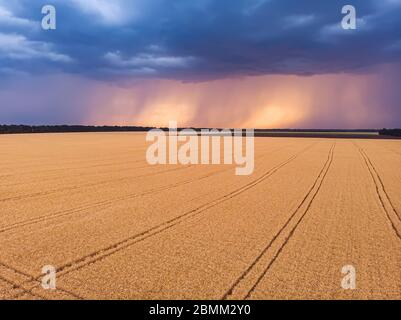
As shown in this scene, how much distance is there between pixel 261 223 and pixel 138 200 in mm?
3032

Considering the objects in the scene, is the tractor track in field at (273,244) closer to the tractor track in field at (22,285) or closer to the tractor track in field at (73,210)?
the tractor track in field at (22,285)

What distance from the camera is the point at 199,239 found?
17.2ft

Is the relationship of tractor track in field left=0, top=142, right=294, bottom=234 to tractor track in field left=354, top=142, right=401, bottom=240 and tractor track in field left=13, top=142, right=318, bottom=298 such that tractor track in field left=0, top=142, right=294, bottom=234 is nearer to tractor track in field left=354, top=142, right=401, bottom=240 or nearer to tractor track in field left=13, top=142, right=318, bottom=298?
tractor track in field left=13, top=142, right=318, bottom=298

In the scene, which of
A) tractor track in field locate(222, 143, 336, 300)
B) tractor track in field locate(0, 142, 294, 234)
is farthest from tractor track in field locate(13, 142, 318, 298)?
tractor track in field locate(0, 142, 294, 234)

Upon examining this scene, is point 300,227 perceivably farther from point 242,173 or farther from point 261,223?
point 242,173

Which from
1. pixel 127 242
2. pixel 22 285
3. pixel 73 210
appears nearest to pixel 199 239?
pixel 127 242

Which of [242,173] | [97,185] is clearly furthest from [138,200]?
[242,173]

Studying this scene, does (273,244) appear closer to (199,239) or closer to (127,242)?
(199,239)

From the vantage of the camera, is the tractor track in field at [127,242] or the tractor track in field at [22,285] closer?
the tractor track in field at [22,285]

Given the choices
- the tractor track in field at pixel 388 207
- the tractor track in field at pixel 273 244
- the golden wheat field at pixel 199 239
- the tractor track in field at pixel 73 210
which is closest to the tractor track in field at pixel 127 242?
the golden wheat field at pixel 199 239

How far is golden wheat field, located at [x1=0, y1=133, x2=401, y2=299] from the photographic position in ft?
12.3

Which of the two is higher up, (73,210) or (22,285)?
(73,210)

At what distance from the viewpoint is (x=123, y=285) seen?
376cm

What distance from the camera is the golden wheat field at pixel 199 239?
12.3ft
